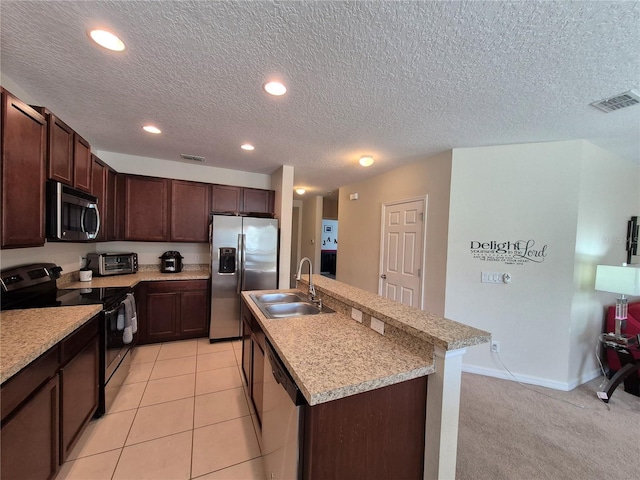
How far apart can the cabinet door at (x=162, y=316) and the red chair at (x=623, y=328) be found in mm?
5153

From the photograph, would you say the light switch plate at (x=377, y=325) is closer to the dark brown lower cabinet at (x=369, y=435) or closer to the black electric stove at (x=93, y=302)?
the dark brown lower cabinet at (x=369, y=435)

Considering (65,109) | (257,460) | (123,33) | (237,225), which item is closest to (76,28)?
(123,33)

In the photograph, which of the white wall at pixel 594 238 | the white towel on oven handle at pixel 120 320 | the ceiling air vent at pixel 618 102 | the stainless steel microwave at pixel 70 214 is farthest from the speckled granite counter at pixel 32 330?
the white wall at pixel 594 238

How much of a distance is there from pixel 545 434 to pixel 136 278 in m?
4.31

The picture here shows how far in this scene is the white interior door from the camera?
3328mm

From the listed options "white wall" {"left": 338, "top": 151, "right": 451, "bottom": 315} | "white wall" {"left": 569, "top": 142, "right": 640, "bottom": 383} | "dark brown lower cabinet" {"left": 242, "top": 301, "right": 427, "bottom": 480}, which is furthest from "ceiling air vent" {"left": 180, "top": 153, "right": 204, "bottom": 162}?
"white wall" {"left": 569, "top": 142, "right": 640, "bottom": 383}

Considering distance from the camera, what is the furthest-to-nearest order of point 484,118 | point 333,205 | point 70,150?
1. point 333,205
2. point 484,118
3. point 70,150

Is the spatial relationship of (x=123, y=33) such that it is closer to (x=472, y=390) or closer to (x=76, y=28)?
(x=76, y=28)

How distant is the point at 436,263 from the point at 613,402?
6.40 feet

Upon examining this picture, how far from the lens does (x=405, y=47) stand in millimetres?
1384

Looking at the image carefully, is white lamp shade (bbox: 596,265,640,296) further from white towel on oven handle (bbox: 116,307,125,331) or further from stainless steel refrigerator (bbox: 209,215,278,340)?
white towel on oven handle (bbox: 116,307,125,331)

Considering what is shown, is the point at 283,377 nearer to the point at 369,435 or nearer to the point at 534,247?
the point at 369,435

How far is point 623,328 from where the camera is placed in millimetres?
2754

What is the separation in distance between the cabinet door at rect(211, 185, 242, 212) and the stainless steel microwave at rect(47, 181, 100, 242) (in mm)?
1486
